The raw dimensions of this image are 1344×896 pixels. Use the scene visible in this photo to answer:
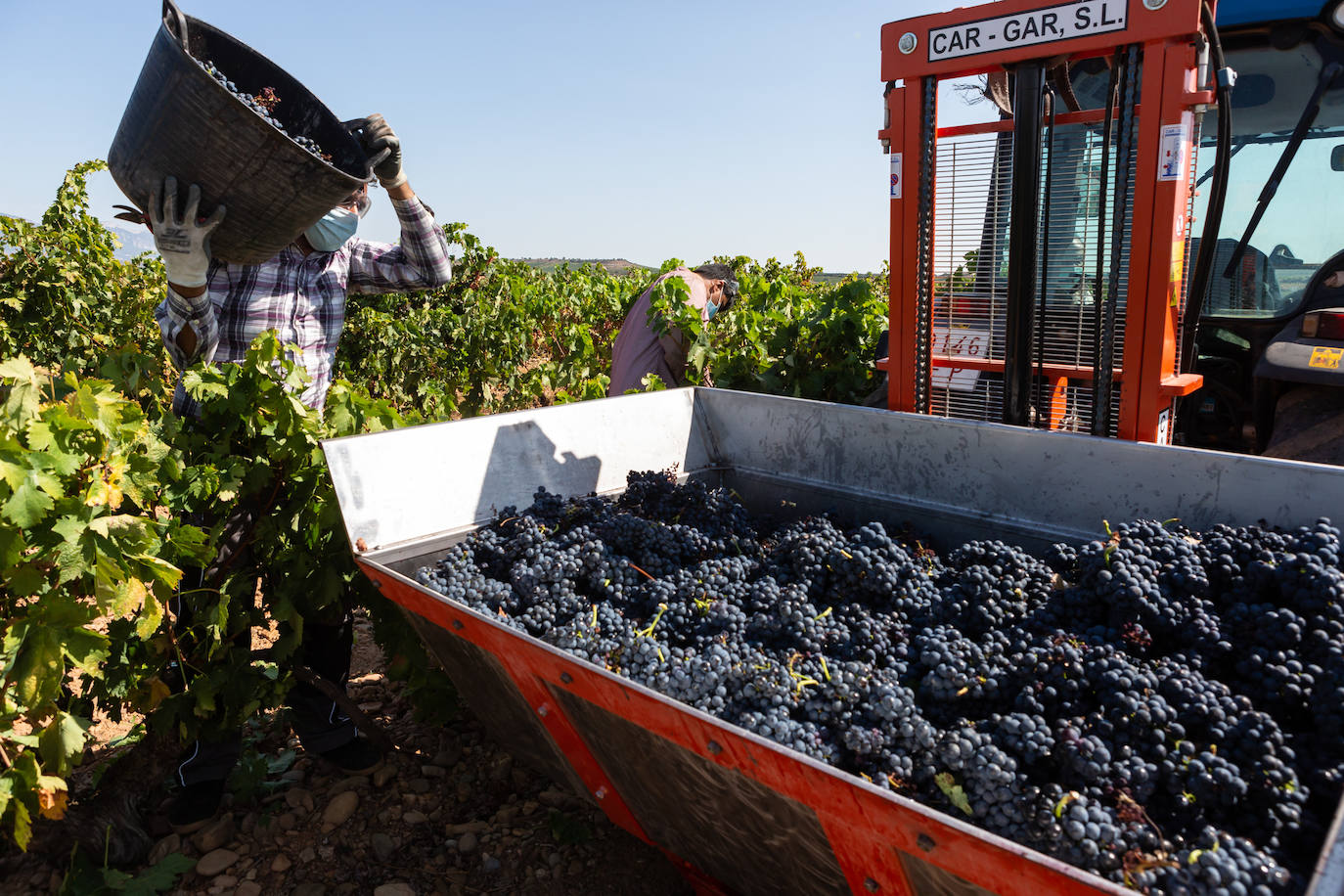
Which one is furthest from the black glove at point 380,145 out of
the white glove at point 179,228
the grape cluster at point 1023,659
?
the grape cluster at point 1023,659

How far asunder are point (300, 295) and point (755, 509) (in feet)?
5.64

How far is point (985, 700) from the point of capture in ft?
5.69

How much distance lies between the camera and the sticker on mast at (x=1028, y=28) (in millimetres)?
2363

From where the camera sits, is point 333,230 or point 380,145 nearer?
point 333,230

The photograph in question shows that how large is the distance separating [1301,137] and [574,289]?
9.29 m

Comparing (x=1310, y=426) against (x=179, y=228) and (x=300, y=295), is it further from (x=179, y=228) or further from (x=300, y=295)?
(x=179, y=228)

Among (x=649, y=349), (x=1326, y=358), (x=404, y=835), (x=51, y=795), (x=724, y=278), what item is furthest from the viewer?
(x=724, y=278)

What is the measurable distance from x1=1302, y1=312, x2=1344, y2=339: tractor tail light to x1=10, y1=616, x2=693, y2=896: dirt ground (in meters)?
2.70

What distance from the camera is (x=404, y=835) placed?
2.67 meters

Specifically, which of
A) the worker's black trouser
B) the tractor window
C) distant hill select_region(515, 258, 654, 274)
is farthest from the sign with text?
distant hill select_region(515, 258, 654, 274)

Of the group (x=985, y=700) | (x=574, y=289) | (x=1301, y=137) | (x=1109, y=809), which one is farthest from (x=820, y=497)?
(x=574, y=289)

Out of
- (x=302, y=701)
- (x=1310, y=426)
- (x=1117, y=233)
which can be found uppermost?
A: (x=1117, y=233)

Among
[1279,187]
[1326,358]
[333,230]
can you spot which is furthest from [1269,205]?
[333,230]

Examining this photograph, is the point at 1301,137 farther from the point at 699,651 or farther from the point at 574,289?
the point at 574,289
